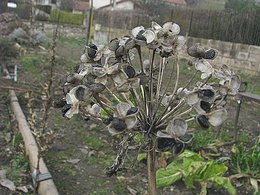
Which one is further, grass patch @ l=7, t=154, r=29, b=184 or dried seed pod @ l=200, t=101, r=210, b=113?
grass patch @ l=7, t=154, r=29, b=184

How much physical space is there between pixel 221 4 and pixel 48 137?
57.3 ft

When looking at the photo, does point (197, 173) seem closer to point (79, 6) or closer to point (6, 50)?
point (6, 50)

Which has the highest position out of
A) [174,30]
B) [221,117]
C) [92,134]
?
[174,30]

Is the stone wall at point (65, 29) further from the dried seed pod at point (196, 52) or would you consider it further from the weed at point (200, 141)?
the dried seed pod at point (196, 52)

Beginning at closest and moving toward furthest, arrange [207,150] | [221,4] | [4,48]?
[207,150], [4,48], [221,4]

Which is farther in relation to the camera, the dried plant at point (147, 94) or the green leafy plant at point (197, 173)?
the green leafy plant at point (197, 173)

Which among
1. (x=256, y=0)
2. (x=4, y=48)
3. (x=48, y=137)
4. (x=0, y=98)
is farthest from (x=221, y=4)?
(x=48, y=137)

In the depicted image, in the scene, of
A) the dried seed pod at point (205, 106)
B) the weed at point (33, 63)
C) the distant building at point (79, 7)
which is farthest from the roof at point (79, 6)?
the dried seed pod at point (205, 106)

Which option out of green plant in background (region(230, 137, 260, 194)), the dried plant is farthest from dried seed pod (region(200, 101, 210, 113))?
green plant in background (region(230, 137, 260, 194))

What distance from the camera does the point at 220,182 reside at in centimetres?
380

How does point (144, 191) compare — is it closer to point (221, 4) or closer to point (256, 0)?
point (256, 0)

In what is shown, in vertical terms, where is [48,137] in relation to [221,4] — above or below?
below

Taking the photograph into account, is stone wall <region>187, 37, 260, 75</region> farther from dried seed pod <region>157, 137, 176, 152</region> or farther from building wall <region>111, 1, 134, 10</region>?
building wall <region>111, 1, 134, 10</region>

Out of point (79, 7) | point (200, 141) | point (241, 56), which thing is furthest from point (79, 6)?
point (200, 141)
